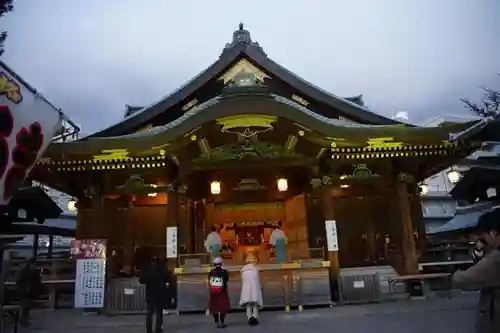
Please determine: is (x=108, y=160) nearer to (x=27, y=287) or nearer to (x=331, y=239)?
(x=27, y=287)

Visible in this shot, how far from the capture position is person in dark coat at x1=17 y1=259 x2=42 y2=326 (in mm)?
10048

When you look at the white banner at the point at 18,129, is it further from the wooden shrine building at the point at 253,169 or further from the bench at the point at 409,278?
the bench at the point at 409,278

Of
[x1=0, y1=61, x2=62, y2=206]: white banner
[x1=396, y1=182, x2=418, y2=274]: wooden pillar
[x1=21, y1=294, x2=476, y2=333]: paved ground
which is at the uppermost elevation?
[x1=0, y1=61, x2=62, y2=206]: white banner

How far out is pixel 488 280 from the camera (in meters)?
3.93

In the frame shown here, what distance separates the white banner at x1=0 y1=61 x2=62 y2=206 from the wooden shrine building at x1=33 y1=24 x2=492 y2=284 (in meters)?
4.91

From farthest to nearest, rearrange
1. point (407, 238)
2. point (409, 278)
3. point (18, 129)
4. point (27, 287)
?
1. point (407, 238)
2. point (409, 278)
3. point (27, 287)
4. point (18, 129)

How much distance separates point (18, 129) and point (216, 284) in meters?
5.04

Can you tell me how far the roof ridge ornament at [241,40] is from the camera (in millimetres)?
16156

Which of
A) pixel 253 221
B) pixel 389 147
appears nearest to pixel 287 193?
pixel 253 221

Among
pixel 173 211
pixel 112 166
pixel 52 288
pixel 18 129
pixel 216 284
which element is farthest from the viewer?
pixel 112 166

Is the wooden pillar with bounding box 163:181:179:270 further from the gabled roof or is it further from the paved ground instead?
the gabled roof

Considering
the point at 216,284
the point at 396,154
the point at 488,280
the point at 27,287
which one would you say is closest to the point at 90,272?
the point at 27,287

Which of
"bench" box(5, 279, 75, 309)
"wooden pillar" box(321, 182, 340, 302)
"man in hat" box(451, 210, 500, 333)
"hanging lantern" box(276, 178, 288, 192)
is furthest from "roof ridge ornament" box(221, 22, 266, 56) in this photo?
"man in hat" box(451, 210, 500, 333)

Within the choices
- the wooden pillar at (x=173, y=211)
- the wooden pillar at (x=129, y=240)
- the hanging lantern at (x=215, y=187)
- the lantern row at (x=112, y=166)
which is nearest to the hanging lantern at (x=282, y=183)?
the hanging lantern at (x=215, y=187)
